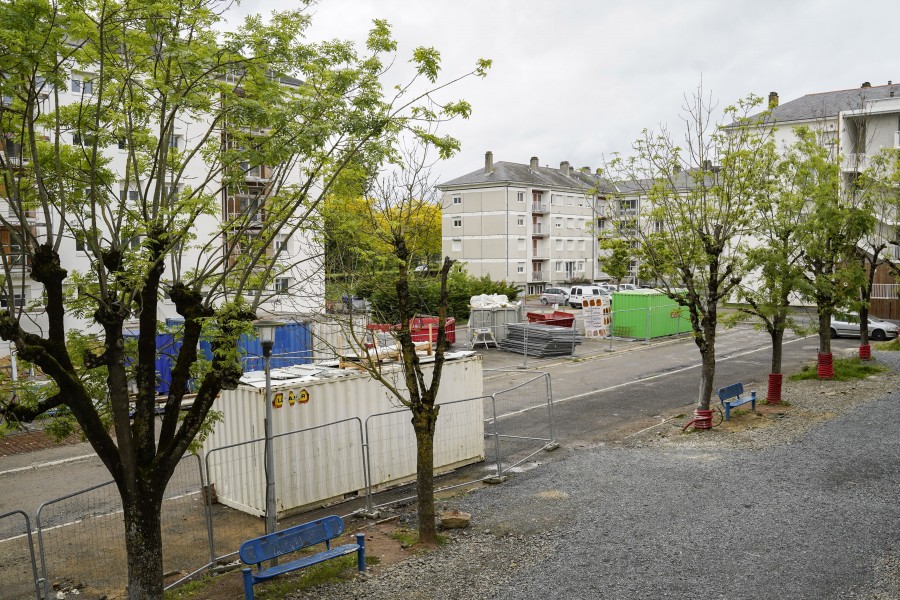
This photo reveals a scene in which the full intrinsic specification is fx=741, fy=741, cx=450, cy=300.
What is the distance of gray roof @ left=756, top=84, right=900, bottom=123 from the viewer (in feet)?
153

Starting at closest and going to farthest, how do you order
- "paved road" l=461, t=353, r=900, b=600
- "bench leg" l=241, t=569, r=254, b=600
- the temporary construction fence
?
"bench leg" l=241, t=569, r=254, b=600 < "paved road" l=461, t=353, r=900, b=600 < the temporary construction fence

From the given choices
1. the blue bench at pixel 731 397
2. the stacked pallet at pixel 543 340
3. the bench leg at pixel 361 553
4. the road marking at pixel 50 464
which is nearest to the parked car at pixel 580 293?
the stacked pallet at pixel 543 340

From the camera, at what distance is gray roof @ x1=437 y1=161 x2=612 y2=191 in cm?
6556

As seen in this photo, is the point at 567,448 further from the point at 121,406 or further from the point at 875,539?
the point at 121,406

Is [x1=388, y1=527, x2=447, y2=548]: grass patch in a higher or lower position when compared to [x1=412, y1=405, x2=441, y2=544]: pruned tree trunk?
lower

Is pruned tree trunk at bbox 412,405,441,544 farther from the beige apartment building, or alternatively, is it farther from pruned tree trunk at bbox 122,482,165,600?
the beige apartment building

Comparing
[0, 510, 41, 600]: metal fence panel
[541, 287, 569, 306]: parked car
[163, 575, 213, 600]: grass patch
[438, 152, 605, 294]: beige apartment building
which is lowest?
[0, 510, 41, 600]: metal fence panel

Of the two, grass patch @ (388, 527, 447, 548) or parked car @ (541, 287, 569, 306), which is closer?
grass patch @ (388, 527, 447, 548)

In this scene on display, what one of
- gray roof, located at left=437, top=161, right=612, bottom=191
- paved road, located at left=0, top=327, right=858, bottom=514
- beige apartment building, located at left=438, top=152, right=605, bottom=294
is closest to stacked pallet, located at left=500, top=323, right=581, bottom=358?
paved road, located at left=0, top=327, right=858, bottom=514

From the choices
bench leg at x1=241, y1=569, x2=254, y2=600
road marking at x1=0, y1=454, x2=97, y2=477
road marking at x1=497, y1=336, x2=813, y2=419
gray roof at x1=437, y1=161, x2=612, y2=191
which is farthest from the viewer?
gray roof at x1=437, y1=161, x2=612, y2=191

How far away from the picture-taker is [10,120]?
819cm

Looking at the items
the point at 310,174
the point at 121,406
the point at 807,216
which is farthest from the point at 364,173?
the point at 807,216

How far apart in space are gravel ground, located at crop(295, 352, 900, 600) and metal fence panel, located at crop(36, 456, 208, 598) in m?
3.01

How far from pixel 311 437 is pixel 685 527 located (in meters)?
5.94
